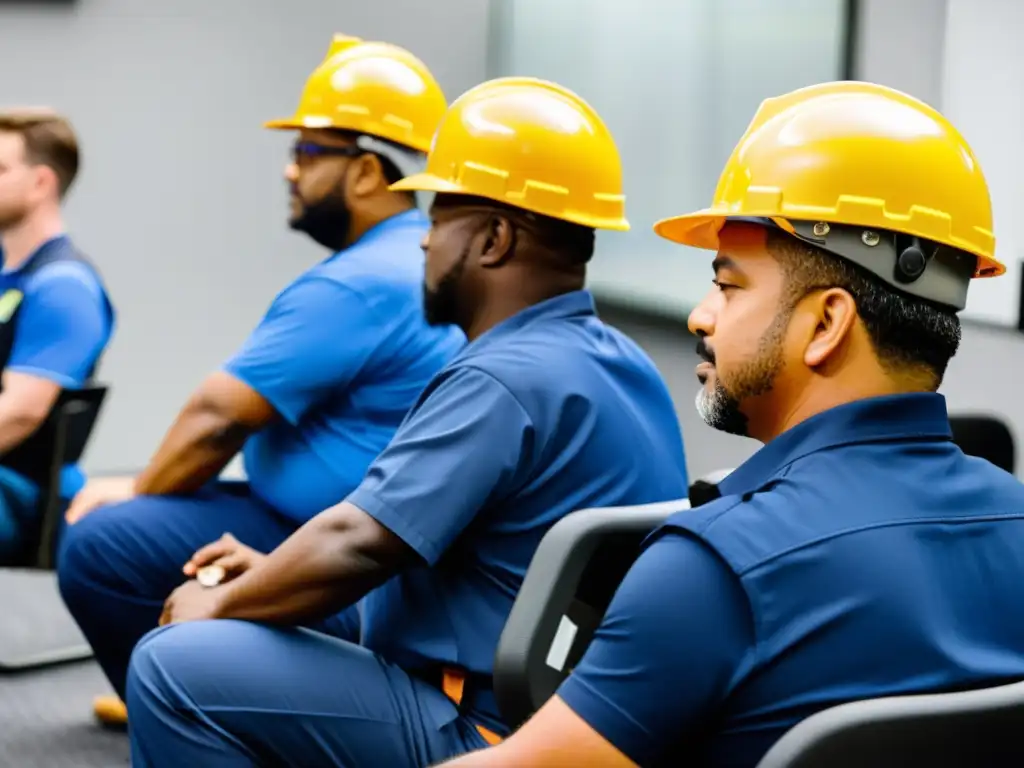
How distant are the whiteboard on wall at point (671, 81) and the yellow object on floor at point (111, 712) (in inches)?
79.9

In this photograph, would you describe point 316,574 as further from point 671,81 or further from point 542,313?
point 671,81

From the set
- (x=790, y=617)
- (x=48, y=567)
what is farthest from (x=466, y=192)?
(x=48, y=567)

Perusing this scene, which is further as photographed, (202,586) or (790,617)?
(202,586)

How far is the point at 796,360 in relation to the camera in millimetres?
1100

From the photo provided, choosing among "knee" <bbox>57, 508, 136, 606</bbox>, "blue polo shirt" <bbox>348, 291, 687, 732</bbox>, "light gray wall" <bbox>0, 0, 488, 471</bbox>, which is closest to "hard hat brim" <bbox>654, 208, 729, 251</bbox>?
"blue polo shirt" <bbox>348, 291, 687, 732</bbox>

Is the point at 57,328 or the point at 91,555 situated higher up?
the point at 57,328

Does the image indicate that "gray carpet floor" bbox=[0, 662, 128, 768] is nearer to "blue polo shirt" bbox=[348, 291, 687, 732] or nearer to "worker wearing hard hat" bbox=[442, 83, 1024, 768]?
"blue polo shirt" bbox=[348, 291, 687, 732]

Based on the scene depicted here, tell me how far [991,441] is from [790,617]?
1.22m

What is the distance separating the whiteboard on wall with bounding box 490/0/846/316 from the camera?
377cm

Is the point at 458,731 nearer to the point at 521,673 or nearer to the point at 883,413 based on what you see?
the point at 521,673

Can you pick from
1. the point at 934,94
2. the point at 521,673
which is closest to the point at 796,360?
the point at 521,673

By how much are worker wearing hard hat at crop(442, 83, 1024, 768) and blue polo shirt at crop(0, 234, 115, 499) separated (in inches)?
82.0

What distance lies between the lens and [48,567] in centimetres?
297

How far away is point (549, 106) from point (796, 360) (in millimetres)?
776
